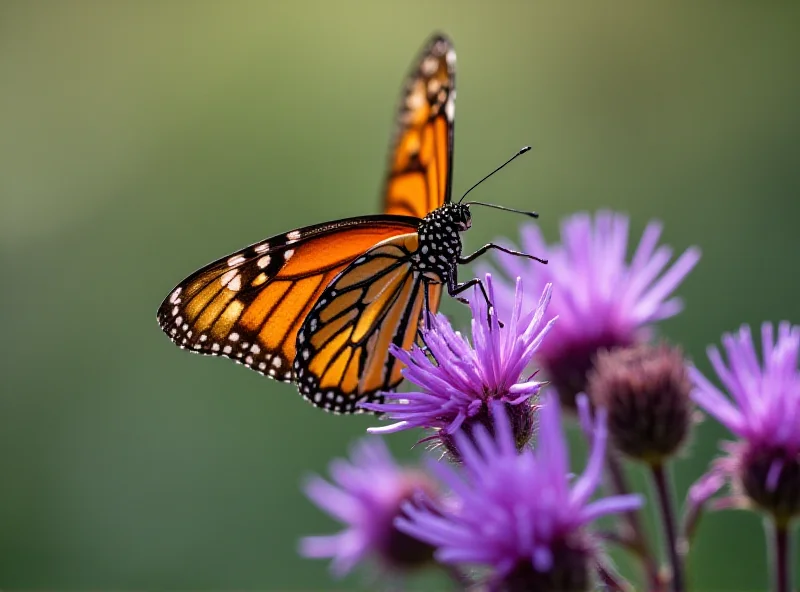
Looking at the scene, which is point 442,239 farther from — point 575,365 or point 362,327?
point 575,365

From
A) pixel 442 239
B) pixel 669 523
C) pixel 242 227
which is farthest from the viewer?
pixel 242 227

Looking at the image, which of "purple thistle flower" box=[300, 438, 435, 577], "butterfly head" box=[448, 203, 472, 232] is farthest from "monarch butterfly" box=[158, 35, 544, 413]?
"purple thistle flower" box=[300, 438, 435, 577]

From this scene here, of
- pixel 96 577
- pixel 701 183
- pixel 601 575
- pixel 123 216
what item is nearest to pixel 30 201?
pixel 123 216

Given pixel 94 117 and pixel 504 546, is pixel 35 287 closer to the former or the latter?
pixel 94 117

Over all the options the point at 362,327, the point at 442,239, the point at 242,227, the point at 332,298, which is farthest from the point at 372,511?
the point at 242,227

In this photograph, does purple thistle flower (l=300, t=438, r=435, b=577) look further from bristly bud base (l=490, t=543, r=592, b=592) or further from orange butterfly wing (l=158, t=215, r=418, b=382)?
bristly bud base (l=490, t=543, r=592, b=592)

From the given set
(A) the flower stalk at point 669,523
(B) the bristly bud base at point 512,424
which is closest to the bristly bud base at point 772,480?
(A) the flower stalk at point 669,523
